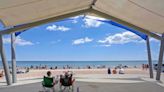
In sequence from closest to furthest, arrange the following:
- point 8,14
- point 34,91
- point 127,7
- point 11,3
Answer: point 11,3
point 8,14
point 127,7
point 34,91

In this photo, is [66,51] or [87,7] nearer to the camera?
[87,7]

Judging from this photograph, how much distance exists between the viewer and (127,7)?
30.3 feet

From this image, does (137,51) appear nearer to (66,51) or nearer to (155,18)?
(66,51)

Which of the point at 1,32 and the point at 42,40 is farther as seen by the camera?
the point at 42,40

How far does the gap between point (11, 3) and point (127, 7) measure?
3865 millimetres

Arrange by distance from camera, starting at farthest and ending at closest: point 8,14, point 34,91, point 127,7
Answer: point 34,91 → point 127,7 → point 8,14

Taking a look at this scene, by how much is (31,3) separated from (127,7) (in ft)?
10.4

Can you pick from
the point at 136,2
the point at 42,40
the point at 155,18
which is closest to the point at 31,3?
the point at 136,2

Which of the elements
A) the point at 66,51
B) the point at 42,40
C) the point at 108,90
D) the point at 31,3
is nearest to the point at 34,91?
the point at 108,90

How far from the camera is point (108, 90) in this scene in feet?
33.8

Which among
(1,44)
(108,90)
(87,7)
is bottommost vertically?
(108,90)

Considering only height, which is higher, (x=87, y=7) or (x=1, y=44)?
(x=87, y=7)

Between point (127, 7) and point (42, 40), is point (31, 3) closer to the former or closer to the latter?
point (127, 7)

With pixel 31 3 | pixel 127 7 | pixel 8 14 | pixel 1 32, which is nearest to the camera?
pixel 31 3
